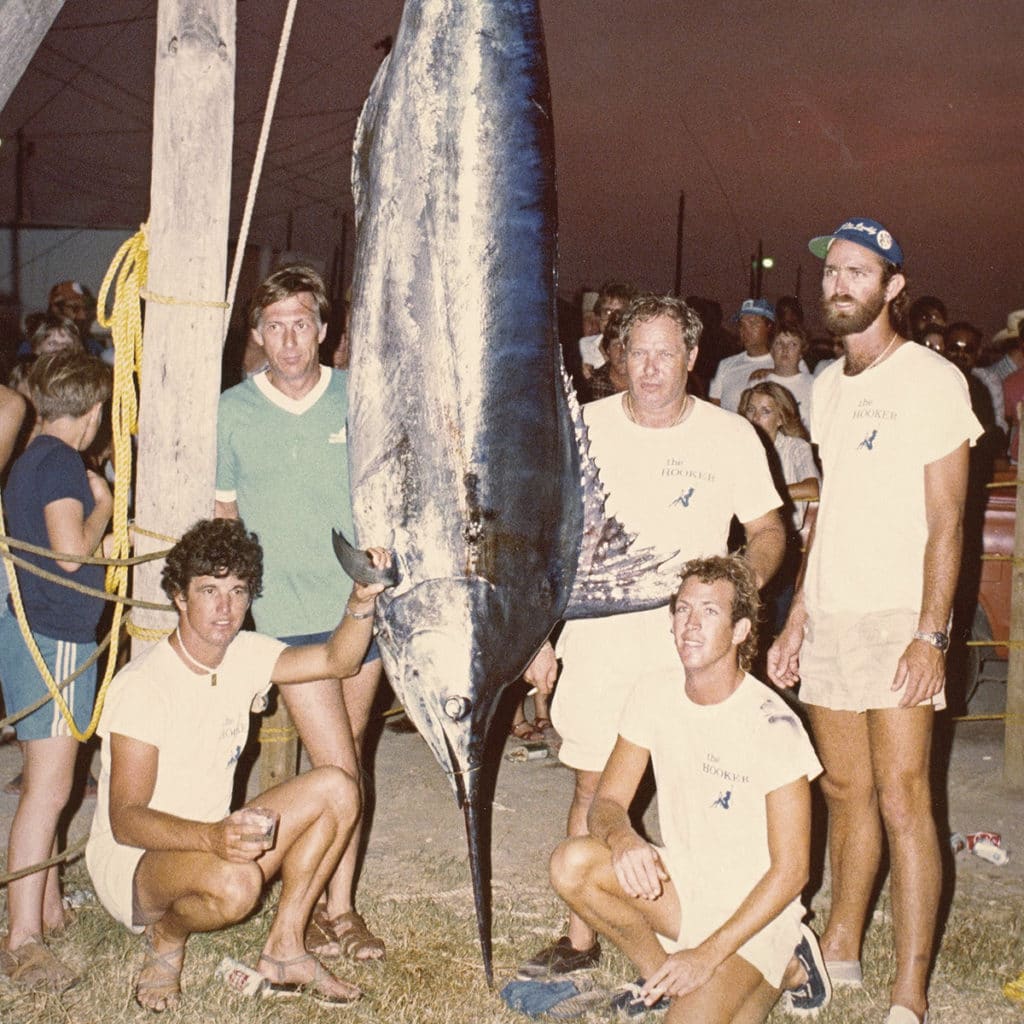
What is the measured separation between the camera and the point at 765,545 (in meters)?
2.87

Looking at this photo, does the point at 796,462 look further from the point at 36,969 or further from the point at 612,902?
the point at 36,969

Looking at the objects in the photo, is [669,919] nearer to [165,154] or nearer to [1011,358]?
[165,154]

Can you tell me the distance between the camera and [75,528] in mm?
2984

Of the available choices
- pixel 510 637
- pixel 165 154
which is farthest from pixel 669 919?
pixel 165 154

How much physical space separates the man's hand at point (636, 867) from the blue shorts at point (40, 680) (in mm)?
1378

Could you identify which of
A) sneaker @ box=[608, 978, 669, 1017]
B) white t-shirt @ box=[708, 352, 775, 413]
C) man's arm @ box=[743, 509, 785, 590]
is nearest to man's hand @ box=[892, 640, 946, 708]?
man's arm @ box=[743, 509, 785, 590]

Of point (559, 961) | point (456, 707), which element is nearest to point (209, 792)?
point (456, 707)

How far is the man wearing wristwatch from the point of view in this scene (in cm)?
265

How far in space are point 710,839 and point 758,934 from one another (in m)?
0.21

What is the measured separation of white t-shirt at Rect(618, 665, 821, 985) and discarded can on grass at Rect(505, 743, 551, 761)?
2104mm

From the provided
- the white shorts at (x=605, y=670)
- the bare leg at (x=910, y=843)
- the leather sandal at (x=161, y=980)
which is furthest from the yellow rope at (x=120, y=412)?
the bare leg at (x=910, y=843)

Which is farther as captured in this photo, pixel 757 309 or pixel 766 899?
pixel 757 309

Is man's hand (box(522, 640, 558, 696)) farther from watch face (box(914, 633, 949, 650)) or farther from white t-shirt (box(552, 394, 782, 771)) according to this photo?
watch face (box(914, 633, 949, 650))

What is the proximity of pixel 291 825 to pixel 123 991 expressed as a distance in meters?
0.53
